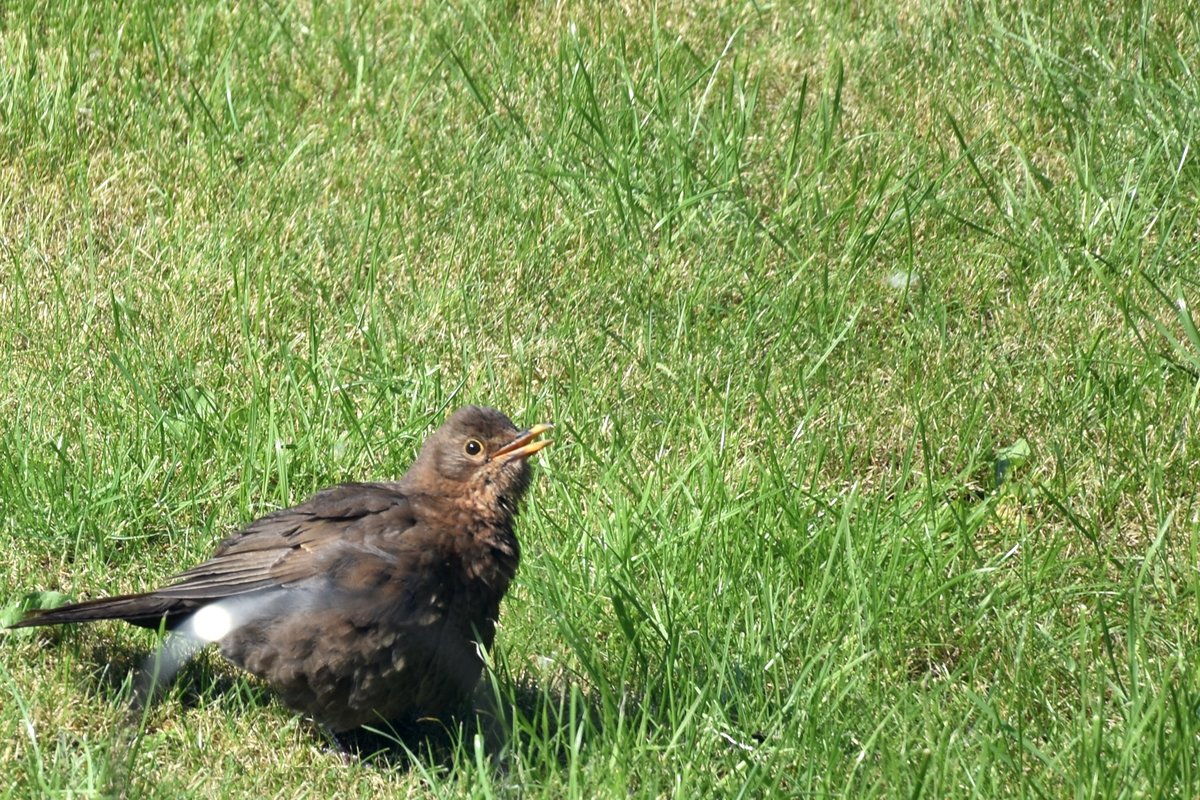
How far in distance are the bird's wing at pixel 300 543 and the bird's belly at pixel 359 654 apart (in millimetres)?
135

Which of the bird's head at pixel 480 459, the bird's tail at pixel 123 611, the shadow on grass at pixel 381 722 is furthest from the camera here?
the bird's head at pixel 480 459

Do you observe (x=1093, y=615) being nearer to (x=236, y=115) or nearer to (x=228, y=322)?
(x=228, y=322)

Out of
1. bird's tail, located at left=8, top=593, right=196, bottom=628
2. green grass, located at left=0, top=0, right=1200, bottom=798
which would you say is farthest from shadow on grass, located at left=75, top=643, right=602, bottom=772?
bird's tail, located at left=8, top=593, right=196, bottom=628

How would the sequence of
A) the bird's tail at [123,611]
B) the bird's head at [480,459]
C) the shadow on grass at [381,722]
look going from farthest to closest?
1. the bird's head at [480,459]
2. the shadow on grass at [381,722]
3. the bird's tail at [123,611]

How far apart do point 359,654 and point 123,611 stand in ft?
2.16

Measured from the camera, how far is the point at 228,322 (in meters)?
5.86

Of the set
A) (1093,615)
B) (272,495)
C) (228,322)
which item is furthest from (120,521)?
(1093,615)

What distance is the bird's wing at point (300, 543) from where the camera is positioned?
4340mm

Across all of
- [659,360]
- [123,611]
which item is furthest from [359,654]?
[659,360]

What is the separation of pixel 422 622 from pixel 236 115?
325 centimetres

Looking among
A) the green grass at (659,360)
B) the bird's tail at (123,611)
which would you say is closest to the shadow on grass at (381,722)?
the green grass at (659,360)

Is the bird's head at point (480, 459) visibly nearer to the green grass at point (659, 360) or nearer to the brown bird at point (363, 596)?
the brown bird at point (363, 596)

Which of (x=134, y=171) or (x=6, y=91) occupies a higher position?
(x=6, y=91)

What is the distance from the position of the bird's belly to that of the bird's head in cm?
40
